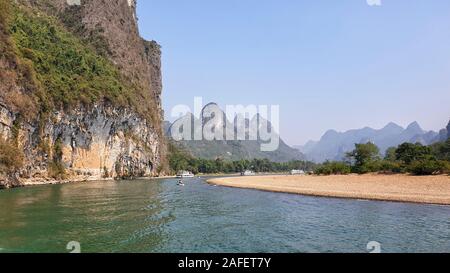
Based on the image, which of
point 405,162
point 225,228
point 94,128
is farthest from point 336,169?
point 94,128

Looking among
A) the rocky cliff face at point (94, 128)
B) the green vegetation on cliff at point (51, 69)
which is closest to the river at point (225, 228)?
the rocky cliff face at point (94, 128)

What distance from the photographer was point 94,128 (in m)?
117

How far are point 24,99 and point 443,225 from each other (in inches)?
3269

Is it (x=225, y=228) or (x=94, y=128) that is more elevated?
(x=94, y=128)

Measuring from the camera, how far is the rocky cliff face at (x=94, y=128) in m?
84.2

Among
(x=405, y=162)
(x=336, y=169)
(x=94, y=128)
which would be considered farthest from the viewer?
(x=94, y=128)

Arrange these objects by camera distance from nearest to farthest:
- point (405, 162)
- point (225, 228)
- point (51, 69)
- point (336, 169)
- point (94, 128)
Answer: point (225, 228), point (405, 162), point (336, 169), point (51, 69), point (94, 128)

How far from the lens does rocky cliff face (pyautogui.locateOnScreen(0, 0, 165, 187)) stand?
84188 millimetres

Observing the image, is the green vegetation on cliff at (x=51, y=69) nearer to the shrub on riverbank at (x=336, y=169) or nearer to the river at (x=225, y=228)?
the river at (x=225, y=228)

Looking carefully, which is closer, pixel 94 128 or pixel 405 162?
pixel 405 162

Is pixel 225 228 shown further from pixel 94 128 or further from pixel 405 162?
pixel 94 128
